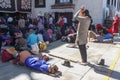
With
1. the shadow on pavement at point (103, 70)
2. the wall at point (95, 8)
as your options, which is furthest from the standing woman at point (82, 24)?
the wall at point (95, 8)

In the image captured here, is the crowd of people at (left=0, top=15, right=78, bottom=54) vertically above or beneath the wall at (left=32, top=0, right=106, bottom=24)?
beneath

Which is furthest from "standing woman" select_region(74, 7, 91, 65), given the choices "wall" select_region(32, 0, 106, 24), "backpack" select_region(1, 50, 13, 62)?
"wall" select_region(32, 0, 106, 24)

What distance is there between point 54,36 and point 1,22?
11.7ft

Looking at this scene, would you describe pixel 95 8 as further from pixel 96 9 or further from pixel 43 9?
pixel 43 9

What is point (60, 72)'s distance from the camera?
7875mm

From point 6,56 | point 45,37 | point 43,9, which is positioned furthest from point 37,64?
point 43,9

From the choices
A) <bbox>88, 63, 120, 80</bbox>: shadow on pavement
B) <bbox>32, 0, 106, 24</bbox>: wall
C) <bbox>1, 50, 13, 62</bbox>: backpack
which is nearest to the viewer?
<bbox>88, 63, 120, 80</bbox>: shadow on pavement

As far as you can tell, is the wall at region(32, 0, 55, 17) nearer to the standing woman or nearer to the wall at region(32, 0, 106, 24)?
the wall at region(32, 0, 106, 24)

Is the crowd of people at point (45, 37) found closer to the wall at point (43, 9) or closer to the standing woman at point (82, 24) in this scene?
the standing woman at point (82, 24)

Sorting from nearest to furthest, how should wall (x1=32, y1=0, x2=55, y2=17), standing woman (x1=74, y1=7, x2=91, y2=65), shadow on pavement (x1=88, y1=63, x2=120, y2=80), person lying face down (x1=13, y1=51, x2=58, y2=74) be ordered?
person lying face down (x1=13, y1=51, x2=58, y2=74)
shadow on pavement (x1=88, y1=63, x2=120, y2=80)
standing woman (x1=74, y1=7, x2=91, y2=65)
wall (x1=32, y1=0, x2=55, y2=17)

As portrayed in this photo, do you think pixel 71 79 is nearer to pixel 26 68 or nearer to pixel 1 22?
pixel 26 68

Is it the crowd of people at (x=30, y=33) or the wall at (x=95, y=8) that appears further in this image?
the wall at (x=95, y=8)

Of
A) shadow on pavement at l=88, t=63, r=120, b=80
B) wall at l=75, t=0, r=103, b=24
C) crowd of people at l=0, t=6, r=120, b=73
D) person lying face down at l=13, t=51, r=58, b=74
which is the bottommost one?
shadow on pavement at l=88, t=63, r=120, b=80

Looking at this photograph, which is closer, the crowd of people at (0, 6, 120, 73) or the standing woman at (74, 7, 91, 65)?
the crowd of people at (0, 6, 120, 73)
